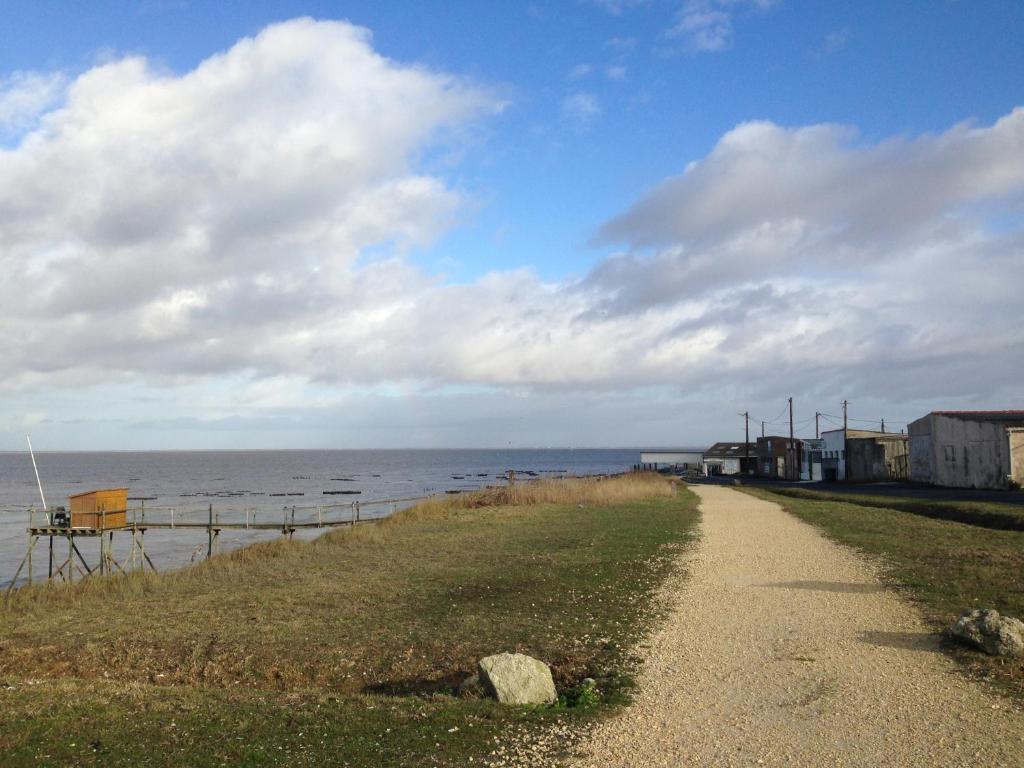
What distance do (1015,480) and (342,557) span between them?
35.0 meters

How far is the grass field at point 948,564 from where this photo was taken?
1049cm

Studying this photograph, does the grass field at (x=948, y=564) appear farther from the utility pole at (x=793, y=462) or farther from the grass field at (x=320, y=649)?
the utility pole at (x=793, y=462)

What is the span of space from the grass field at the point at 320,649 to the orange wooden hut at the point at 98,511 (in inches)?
514

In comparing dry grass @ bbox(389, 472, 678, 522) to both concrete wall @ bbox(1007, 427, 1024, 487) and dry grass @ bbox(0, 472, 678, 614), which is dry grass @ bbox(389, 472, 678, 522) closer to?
dry grass @ bbox(0, 472, 678, 614)

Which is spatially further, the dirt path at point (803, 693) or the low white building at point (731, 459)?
the low white building at point (731, 459)

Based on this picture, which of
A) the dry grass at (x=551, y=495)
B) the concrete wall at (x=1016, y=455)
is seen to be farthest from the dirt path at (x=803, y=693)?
the concrete wall at (x=1016, y=455)

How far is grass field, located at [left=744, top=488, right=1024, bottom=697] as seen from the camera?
34.4 ft

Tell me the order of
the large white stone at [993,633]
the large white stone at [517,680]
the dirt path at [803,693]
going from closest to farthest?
the dirt path at [803,693] → the large white stone at [517,680] → the large white stone at [993,633]

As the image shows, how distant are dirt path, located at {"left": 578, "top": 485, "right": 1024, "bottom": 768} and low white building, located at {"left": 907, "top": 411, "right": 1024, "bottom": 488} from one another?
32.0m

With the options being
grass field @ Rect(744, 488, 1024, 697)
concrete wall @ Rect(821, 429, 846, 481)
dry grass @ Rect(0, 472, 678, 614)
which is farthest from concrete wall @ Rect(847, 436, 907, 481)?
grass field @ Rect(744, 488, 1024, 697)

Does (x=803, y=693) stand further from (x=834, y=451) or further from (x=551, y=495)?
(x=834, y=451)

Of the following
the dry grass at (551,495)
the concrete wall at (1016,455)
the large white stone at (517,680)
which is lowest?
the dry grass at (551,495)

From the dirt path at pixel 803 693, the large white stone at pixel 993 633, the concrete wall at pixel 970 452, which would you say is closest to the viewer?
the dirt path at pixel 803 693

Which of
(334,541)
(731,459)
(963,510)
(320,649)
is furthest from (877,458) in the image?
(320,649)
